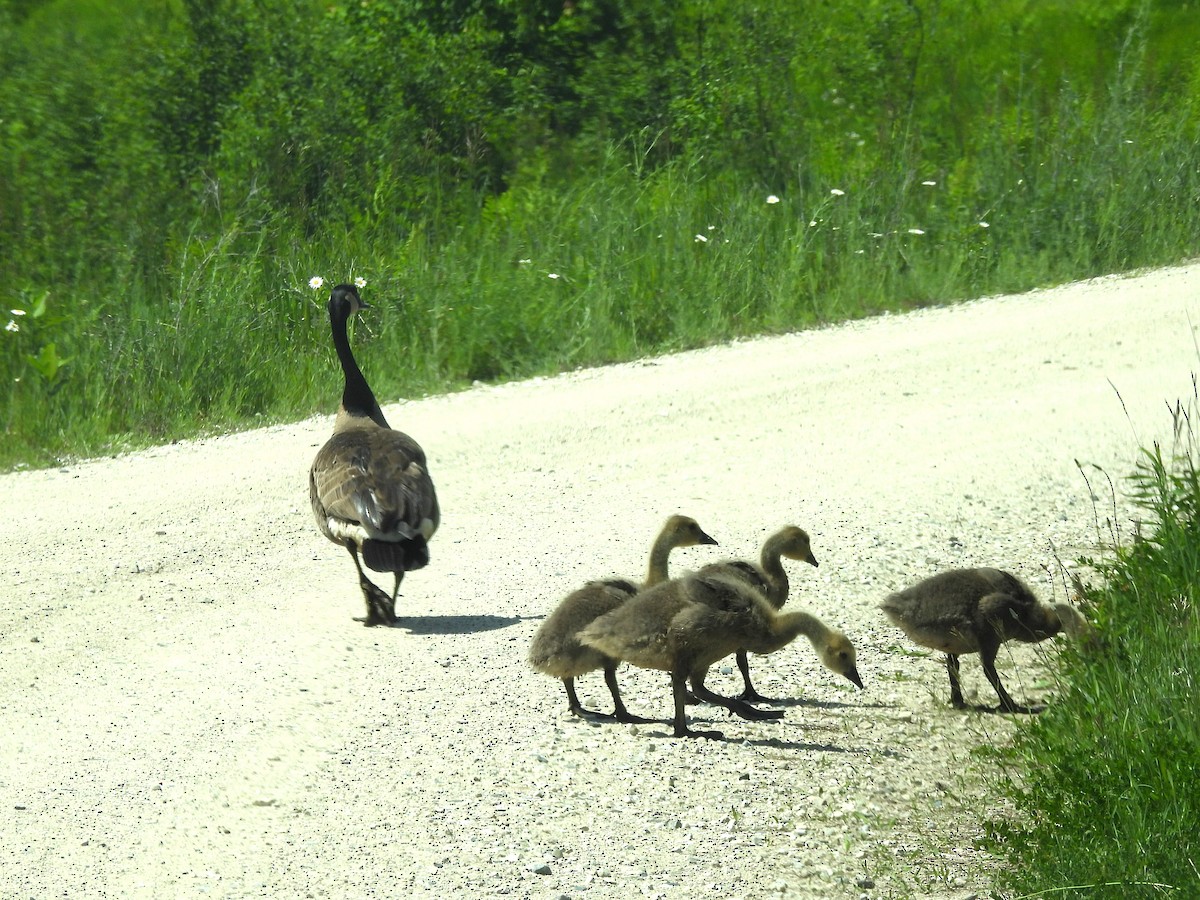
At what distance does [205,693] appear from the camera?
653 centimetres

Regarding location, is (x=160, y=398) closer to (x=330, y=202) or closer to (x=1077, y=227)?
(x=330, y=202)

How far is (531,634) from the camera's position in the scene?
7.15 m

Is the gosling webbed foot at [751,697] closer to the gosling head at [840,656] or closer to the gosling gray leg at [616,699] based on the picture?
the gosling head at [840,656]

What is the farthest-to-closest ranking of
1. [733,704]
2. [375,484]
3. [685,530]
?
1. [375,484]
2. [685,530]
3. [733,704]

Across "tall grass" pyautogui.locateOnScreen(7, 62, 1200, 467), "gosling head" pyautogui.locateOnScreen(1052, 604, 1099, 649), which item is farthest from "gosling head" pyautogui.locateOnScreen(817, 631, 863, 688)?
"tall grass" pyautogui.locateOnScreen(7, 62, 1200, 467)

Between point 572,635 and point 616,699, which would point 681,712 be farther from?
point 572,635

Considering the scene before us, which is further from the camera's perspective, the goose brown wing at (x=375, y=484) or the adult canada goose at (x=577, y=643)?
the goose brown wing at (x=375, y=484)

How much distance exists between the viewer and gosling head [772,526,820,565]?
23.6ft

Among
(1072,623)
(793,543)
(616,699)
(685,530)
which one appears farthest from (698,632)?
(1072,623)

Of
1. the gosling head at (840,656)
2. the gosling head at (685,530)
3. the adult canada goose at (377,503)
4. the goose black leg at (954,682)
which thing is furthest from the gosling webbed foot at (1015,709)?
the adult canada goose at (377,503)

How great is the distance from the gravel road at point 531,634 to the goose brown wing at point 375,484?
22.3 inches

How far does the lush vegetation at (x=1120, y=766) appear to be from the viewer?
4.60 m

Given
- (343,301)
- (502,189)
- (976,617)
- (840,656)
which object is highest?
(343,301)

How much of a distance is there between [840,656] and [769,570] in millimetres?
925
